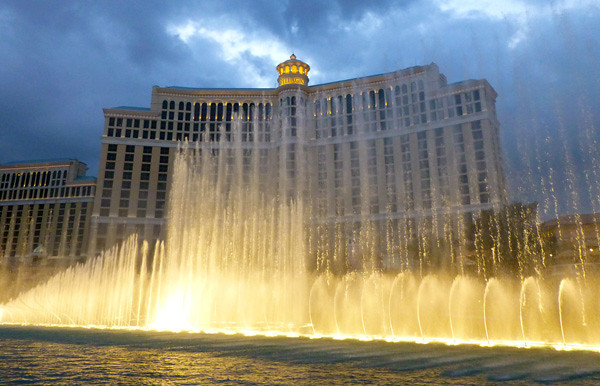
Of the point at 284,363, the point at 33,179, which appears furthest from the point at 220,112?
the point at 284,363

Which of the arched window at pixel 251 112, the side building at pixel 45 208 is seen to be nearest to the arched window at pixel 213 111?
the arched window at pixel 251 112

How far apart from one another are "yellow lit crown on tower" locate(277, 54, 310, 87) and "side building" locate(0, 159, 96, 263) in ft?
158

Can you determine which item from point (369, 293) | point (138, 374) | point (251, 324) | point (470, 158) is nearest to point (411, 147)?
point (470, 158)

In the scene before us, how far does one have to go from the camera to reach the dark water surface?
11009 mm

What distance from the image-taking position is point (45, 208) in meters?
96.4

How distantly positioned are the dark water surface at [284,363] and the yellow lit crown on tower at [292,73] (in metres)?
71.9

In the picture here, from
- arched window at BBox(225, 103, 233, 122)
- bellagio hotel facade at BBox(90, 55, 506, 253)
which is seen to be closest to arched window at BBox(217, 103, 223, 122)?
bellagio hotel facade at BBox(90, 55, 506, 253)

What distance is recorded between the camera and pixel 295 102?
8325cm

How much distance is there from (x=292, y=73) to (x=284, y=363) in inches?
3056

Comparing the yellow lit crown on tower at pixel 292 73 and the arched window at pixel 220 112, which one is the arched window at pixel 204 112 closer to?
the arched window at pixel 220 112

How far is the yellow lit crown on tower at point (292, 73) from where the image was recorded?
84938mm

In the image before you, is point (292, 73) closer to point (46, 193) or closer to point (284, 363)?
point (46, 193)

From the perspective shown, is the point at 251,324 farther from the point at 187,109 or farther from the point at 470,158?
the point at 187,109

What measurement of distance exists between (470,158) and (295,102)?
34347 mm
